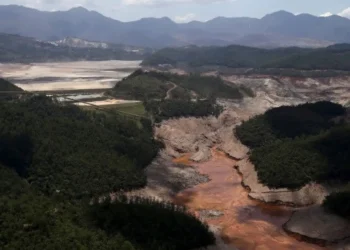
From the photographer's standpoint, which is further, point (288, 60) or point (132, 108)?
point (288, 60)

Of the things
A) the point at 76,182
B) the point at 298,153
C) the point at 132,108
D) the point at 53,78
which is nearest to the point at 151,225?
the point at 76,182

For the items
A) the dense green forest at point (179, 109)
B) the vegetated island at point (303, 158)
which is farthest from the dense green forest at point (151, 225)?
the dense green forest at point (179, 109)

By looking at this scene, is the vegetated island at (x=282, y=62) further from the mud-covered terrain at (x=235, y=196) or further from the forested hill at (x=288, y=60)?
the mud-covered terrain at (x=235, y=196)

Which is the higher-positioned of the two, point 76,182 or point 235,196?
point 76,182

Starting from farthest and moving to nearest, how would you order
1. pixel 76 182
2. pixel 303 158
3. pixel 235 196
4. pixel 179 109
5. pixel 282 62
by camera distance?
pixel 282 62 < pixel 179 109 < pixel 303 158 < pixel 235 196 < pixel 76 182

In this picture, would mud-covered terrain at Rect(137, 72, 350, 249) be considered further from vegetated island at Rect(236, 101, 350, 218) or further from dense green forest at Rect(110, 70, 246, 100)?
dense green forest at Rect(110, 70, 246, 100)

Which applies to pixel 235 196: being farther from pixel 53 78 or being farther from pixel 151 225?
pixel 53 78

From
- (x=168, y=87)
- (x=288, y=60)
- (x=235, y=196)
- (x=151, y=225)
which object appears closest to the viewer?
(x=151, y=225)
